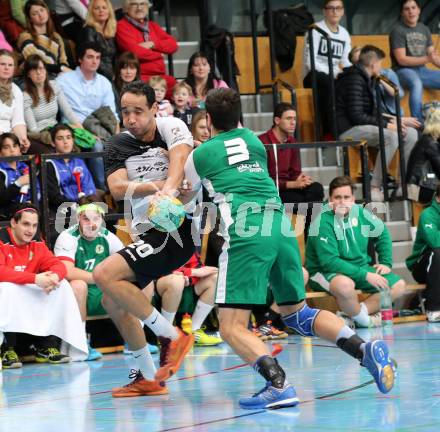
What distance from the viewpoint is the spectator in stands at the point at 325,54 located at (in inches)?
492

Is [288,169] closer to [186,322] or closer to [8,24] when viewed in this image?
[186,322]

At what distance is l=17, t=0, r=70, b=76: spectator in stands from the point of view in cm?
1100

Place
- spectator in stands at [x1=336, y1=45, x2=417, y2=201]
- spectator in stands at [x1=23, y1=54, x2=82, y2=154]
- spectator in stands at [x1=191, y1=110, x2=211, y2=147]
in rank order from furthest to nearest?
spectator in stands at [x1=336, y1=45, x2=417, y2=201] < spectator in stands at [x1=23, y1=54, x2=82, y2=154] < spectator in stands at [x1=191, y1=110, x2=211, y2=147]

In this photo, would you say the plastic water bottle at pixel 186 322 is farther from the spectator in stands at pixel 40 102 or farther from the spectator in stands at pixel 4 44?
the spectator in stands at pixel 4 44

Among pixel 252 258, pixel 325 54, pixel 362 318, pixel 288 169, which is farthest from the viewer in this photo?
pixel 325 54

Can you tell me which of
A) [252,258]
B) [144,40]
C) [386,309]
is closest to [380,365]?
[252,258]

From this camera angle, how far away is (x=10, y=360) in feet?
28.1

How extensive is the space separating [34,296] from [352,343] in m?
3.83

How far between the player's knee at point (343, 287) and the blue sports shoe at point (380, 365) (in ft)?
14.7

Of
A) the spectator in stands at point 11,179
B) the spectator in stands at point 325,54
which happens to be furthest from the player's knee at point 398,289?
the spectator in stands at point 11,179

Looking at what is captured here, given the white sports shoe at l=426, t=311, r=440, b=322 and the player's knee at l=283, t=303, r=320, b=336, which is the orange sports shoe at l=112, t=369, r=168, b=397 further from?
the white sports shoe at l=426, t=311, r=440, b=322

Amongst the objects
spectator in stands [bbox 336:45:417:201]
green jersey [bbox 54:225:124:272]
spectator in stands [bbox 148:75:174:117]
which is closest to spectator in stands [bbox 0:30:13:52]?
spectator in stands [bbox 148:75:174:117]

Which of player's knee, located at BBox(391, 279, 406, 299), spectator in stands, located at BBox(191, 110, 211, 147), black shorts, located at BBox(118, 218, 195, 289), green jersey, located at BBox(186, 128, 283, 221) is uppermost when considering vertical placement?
spectator in stands, located at BBox(191, 110, 211, 147)

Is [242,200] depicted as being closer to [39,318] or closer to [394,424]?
[394,424]
